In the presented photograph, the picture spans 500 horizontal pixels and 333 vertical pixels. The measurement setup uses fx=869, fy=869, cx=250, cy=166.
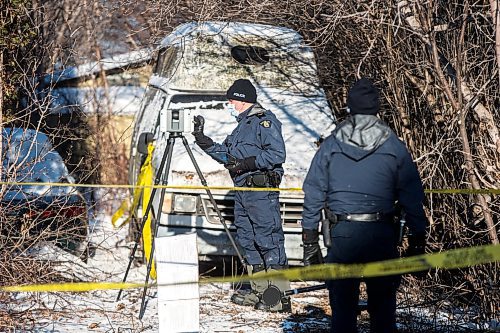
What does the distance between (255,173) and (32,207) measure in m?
2.14

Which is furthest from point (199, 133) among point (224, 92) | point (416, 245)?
point (416, 245)

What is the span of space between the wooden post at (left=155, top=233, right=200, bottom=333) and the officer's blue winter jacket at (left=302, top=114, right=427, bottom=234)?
126 cm

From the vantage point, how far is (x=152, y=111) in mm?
9812

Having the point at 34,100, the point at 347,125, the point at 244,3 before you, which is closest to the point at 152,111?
the point at 244,3

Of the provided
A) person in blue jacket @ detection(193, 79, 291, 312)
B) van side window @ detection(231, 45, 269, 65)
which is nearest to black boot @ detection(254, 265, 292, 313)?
person in blue jacket @ detection(193, 79, 291, 312)

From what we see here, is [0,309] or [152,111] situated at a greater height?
[152,111]

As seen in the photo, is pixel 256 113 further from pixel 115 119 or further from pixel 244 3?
pixel 115 119

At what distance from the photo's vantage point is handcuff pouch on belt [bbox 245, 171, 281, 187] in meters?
7.32

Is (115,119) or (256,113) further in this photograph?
(115,119)

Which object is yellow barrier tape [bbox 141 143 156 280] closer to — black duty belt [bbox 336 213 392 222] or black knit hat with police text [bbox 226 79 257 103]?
black knit hat with police text [bbox 226 79 257 103]

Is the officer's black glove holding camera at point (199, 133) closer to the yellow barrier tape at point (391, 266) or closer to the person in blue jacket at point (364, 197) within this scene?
the person in blue jacket at point (364, 197)

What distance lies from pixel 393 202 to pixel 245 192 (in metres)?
2.35

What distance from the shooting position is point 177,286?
6.00 meters

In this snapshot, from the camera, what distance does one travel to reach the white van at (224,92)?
7.95 meters
